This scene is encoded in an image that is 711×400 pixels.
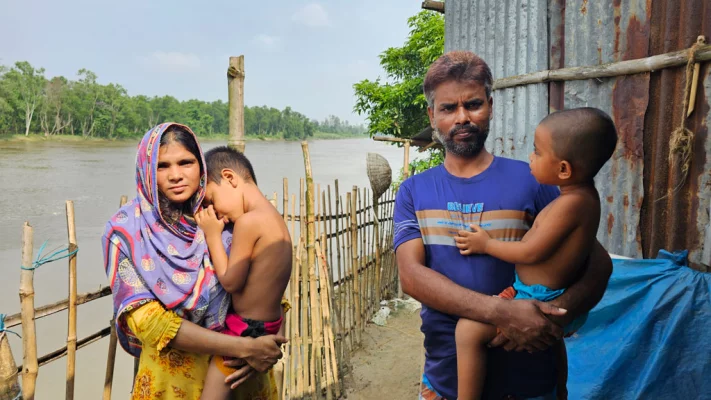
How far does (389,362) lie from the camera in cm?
541

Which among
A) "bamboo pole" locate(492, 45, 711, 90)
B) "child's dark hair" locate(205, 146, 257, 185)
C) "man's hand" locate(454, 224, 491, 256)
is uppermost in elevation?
"bamboo pole" locate(492, 45, 711, 90)

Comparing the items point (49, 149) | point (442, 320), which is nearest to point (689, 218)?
point (442, 320)

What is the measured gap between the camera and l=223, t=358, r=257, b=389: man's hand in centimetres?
160

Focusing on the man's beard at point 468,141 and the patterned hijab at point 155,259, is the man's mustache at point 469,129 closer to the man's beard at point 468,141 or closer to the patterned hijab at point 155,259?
the man's beard at point 468,141

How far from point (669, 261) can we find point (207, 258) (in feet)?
7.88

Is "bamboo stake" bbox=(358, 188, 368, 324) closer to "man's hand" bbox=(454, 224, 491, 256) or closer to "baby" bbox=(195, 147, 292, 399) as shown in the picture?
"baby" bbox=(195, 147, 292, 399)

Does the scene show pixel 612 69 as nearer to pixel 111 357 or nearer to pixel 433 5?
pixel 433 5

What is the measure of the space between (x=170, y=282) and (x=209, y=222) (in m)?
0.25

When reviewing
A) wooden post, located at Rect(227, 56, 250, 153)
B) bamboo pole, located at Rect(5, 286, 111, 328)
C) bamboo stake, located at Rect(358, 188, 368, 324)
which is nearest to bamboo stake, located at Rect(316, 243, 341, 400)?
bamboo stake, located at Rect(358, 188, 368, 324)

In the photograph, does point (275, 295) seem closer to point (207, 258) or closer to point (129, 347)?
point (207, 258)

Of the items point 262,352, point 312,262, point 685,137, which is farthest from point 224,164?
point 685,137

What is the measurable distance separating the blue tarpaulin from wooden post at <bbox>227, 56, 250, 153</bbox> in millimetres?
2358

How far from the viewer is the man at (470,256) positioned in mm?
1404

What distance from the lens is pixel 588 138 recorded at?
1.41 m
